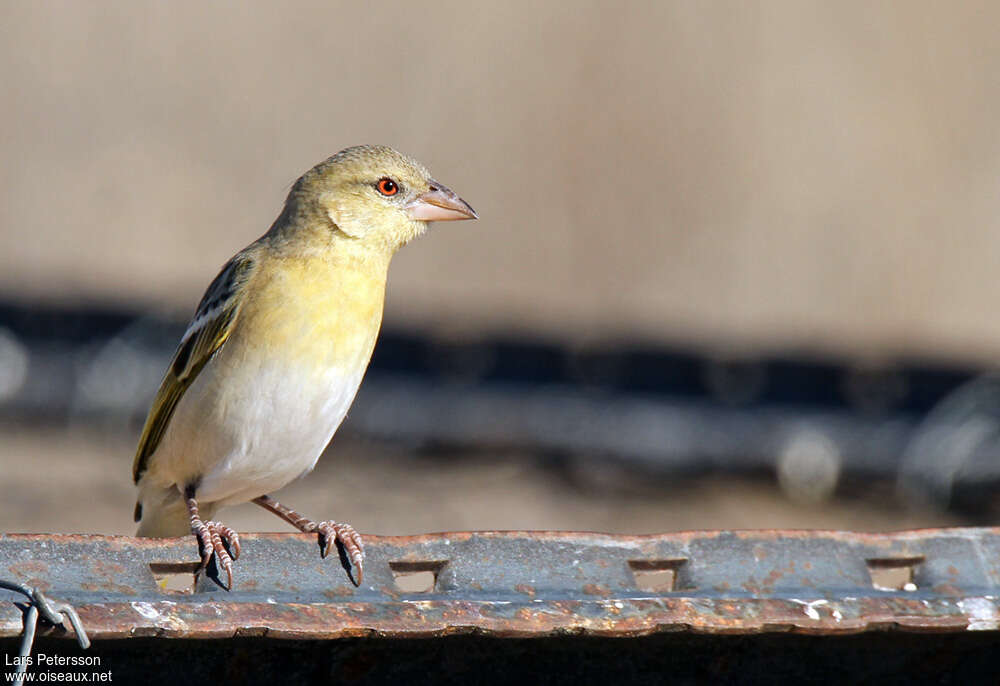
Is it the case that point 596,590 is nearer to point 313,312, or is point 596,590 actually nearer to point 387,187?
point 313,312

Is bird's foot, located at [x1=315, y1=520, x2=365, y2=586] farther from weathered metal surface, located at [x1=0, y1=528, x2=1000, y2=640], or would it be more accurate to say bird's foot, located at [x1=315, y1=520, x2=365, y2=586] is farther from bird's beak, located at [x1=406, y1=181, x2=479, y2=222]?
bird's beak, located at [x1=406, y1=181, x2=479, y2=222]

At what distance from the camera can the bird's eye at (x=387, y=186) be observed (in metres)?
4.36

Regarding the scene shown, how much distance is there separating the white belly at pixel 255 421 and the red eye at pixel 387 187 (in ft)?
1.94

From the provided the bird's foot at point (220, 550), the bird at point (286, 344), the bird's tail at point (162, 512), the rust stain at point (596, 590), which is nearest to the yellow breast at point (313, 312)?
the bird at point (286, 344)

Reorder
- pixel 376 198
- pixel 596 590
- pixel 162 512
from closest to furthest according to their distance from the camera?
1. pixel 596 590
2. pixel 376 198
3. pixel 162 512

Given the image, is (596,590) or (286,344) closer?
(596,590)

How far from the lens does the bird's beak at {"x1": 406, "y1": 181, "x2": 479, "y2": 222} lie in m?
4.37

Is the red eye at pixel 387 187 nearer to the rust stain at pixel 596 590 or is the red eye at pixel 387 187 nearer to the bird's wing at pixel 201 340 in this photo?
the bird's wing at pixel 201 340

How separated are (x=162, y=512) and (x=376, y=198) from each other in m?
1.18

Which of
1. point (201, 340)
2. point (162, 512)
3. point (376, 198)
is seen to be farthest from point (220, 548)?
point (162, 512)

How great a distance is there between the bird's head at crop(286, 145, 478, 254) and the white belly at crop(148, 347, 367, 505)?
440 millimetres

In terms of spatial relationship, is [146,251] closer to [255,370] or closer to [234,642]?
[255,370]

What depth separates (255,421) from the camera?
13.0ft

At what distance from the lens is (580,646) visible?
2289 mm
